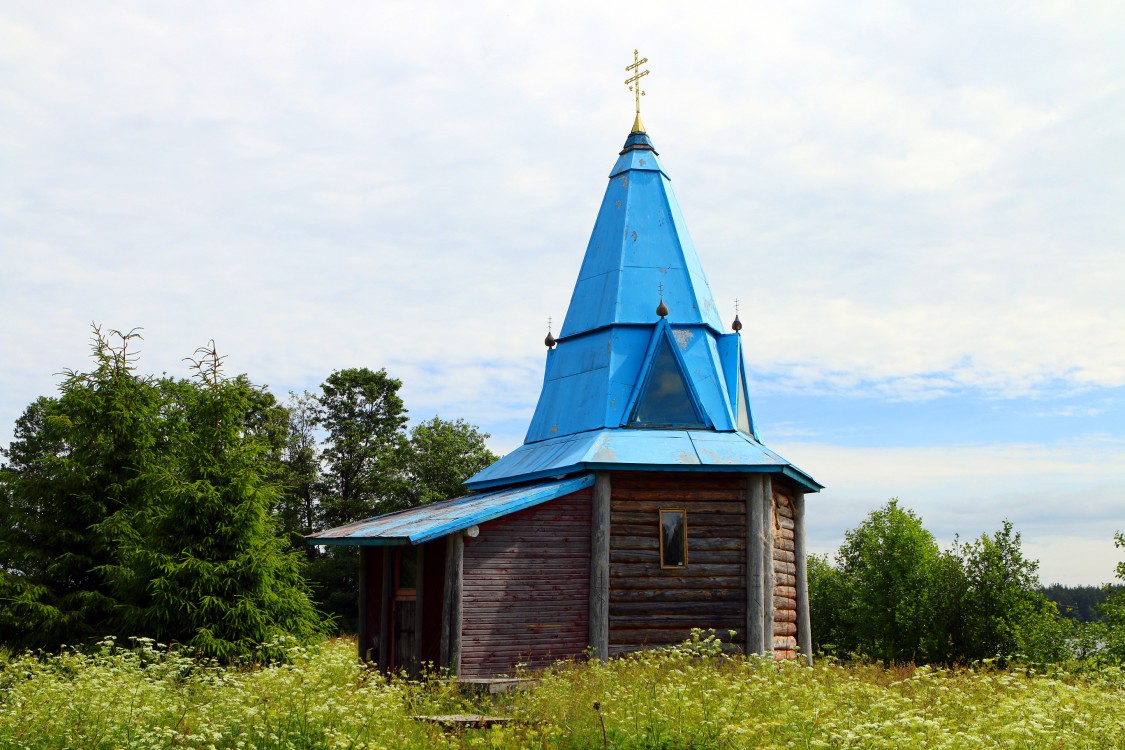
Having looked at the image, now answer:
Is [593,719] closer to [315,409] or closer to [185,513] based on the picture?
[185,513]

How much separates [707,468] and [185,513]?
8.86 metres

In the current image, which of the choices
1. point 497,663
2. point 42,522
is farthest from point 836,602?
point 42,522

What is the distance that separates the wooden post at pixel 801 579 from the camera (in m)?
17.0

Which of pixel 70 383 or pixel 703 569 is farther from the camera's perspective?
pixel 70 383

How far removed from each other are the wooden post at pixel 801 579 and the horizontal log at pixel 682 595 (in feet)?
6.78

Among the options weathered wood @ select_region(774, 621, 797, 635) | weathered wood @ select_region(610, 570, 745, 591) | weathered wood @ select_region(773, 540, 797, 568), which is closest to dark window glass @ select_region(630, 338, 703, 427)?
weathered wood @ select_region(773, 540, 797, 568)

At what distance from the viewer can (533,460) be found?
17.5 meters

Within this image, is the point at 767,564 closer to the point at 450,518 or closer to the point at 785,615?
the point at 785,615

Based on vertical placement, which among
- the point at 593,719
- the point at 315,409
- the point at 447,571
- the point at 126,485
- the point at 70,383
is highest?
the point at 315,409

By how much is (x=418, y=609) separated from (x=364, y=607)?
8.54 feet

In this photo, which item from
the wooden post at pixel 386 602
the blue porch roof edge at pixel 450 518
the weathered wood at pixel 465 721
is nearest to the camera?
the weathered wood at pixel 465 721

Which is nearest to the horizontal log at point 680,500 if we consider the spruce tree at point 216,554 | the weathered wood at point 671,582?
the weathered wood at point 671,582

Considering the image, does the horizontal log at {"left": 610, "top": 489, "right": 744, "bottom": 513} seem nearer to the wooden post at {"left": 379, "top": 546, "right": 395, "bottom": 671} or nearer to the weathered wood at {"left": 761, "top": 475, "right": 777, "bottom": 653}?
the weathered wood at {"left": 761, "top": 475, "right": 777, "bottom": 653}

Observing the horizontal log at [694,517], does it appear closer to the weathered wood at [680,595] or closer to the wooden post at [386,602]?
the weathered wood at [680,595]
